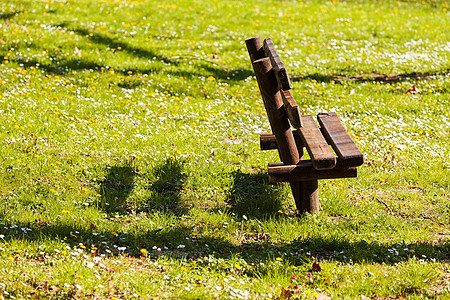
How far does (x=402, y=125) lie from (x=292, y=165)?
4117 millimetres

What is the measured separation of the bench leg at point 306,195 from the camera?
17.4 feet

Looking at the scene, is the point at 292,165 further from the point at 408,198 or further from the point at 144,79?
the point at 144,79

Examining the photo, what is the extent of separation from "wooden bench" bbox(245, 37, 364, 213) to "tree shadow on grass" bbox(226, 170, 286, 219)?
339 mm

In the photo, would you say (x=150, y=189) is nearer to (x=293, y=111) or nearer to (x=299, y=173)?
(x=299, y=173)

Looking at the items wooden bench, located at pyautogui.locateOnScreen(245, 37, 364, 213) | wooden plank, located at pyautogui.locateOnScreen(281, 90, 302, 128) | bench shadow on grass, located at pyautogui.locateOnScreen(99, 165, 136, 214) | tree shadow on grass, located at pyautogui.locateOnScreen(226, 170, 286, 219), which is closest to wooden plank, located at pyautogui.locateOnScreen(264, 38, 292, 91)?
wooden bench, located at pyautogui.locateOnScreen(245, 37, 364, 213)

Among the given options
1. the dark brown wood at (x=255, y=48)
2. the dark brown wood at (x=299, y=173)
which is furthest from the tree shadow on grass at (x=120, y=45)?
the dark brown wood at (x=299, y=173)

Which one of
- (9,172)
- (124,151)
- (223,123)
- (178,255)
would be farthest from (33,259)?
(223,123)

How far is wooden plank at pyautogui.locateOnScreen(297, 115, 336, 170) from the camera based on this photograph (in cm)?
469

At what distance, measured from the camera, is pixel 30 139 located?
6477 mm

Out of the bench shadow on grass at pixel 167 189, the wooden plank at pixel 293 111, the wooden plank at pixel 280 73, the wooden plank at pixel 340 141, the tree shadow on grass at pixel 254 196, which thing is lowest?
the tree shadow on grass at pixel 254 196

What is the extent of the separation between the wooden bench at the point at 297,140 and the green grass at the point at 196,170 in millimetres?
450

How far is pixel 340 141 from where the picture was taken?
516 centimetres

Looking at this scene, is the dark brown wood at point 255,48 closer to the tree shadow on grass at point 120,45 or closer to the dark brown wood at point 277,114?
the dark brown wood at point 277,114

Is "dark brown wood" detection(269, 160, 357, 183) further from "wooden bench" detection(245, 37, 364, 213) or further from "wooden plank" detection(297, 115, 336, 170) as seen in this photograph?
"wooden plank" detection(297, 115, 336, 170)
